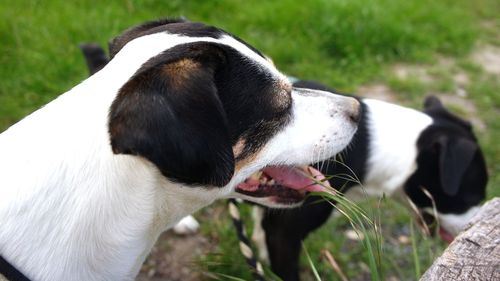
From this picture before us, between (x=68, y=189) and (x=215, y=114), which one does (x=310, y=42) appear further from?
(x=68, y=189)

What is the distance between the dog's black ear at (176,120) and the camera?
4.52 ft

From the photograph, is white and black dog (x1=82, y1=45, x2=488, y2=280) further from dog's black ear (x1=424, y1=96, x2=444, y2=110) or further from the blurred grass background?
the blurred grass background

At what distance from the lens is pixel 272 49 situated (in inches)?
176

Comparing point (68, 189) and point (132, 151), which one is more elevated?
point (132, 151)

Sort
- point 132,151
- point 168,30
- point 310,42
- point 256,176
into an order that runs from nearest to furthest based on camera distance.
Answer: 1. point 132,151
2. point 168,30
3. point 256,176
4. point 310,42

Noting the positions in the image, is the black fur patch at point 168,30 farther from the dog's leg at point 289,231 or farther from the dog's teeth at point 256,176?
the dog's leg at point 289,231

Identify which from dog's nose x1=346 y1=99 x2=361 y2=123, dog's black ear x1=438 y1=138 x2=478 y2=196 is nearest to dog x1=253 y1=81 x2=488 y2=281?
dog's black ear x1=438 y1=138 x2=478 y2=196

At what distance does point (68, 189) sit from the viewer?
154 cm

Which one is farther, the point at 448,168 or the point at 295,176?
the point at 448,168

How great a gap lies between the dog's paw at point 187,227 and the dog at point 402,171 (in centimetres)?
42

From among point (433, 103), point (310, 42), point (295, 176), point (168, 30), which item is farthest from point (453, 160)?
point (310, 42)

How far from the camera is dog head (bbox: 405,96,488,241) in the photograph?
8.75 feet

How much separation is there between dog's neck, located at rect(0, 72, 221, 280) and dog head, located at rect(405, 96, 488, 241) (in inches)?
62.9

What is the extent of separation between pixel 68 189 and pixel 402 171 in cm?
186
